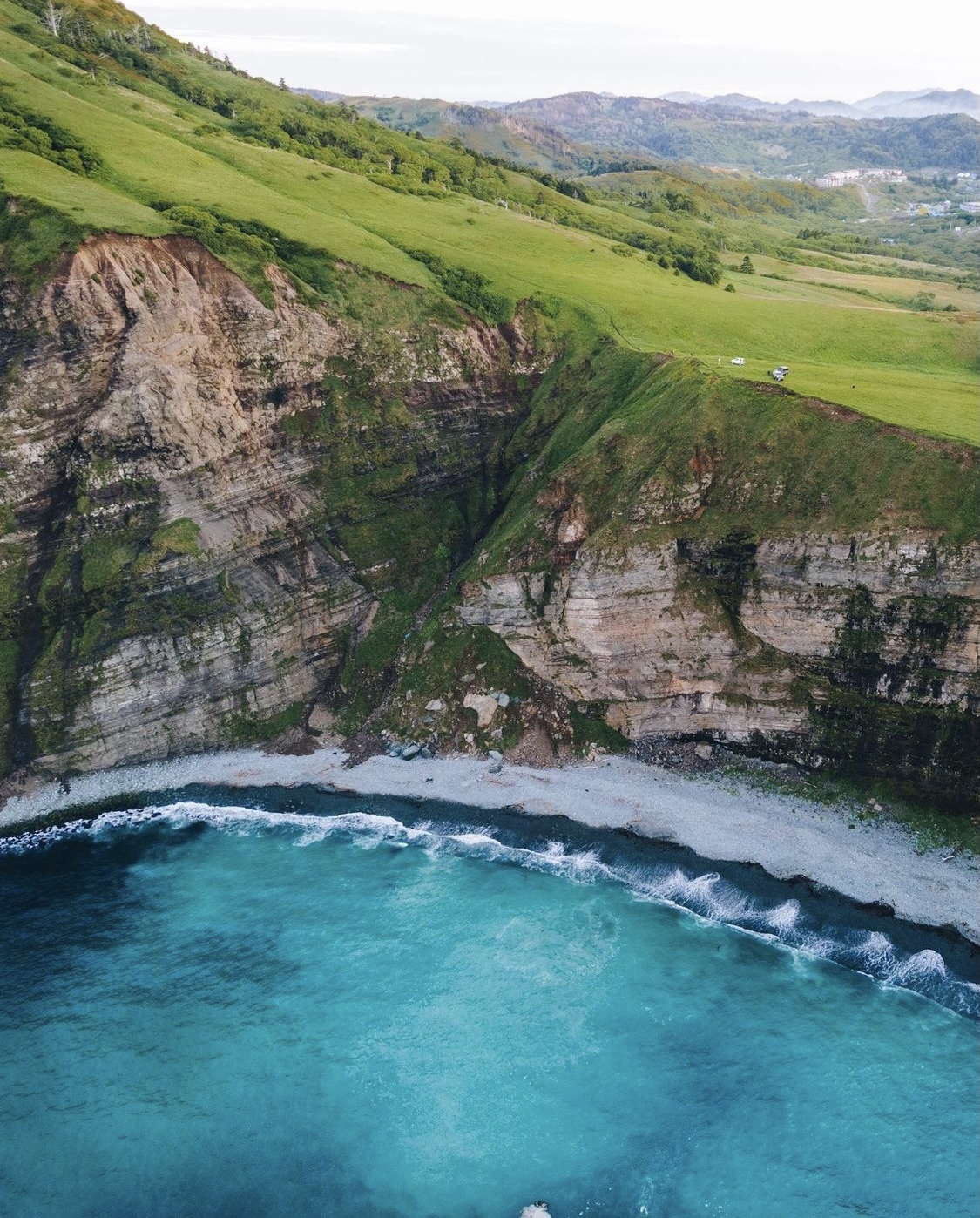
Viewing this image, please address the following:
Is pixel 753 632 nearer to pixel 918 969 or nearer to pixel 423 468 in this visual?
pixel 918 969

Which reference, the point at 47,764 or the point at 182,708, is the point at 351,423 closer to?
the point at 182,708

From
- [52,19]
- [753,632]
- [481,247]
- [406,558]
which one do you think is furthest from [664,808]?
[52,19]

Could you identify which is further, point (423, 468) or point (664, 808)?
point (423, 468)

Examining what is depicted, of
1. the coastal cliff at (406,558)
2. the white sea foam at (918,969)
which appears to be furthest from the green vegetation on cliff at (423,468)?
the white sea foam at (918,969)

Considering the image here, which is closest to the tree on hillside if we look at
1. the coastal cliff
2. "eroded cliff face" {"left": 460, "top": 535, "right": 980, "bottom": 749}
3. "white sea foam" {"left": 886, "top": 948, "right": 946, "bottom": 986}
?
the coastal cliff

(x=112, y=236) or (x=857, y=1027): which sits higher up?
(x=112, y=236)

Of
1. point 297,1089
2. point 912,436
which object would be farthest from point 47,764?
point 912,436
